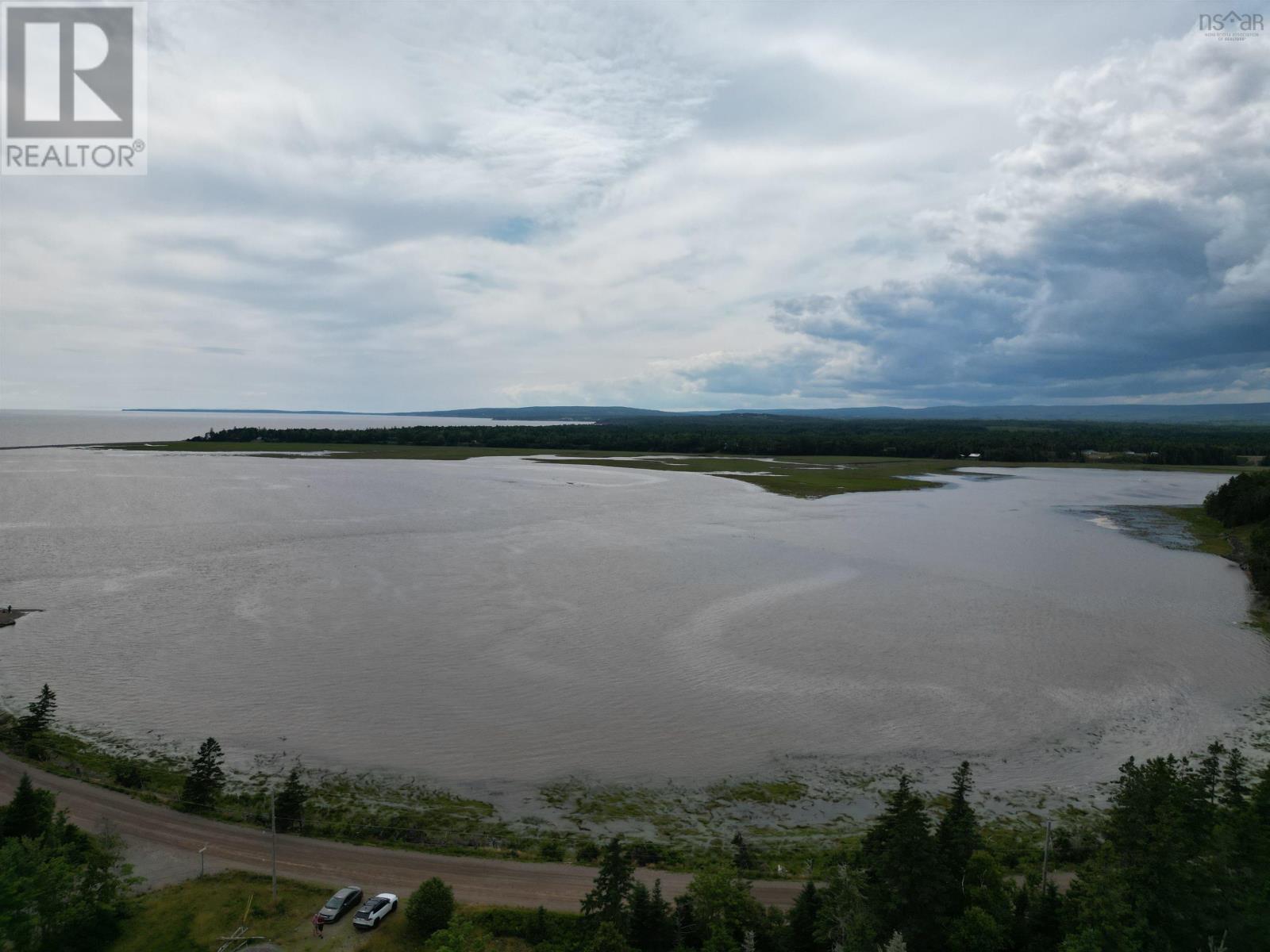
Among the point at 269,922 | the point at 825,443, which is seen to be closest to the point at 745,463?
the point at 825,443

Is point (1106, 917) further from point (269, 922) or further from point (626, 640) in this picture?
point (626, 640)

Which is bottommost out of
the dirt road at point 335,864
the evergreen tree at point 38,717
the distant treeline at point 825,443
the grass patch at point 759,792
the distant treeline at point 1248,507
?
the dirt road at point 335,864

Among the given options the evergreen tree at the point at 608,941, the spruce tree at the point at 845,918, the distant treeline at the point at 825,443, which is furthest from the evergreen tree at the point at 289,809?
the distant treeline at the point at 825,443

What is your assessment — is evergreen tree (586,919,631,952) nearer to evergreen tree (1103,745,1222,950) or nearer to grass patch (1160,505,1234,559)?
evergreen tree (1103,745,1222,950)

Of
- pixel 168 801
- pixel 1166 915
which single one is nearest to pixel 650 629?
pixel 168 801

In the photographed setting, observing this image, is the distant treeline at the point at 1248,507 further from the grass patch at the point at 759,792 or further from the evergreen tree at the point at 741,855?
the evergreen tree at the point at 741,855
